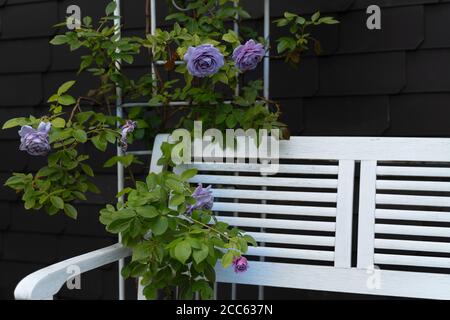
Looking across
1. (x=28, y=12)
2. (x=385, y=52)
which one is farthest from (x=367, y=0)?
(x=28, y=12)

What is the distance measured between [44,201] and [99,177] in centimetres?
70

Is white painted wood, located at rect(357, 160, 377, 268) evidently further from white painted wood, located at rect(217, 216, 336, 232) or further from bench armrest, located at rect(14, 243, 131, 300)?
bench armrest, located at rect(14, 243, 131, 300)

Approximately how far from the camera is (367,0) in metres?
1.80

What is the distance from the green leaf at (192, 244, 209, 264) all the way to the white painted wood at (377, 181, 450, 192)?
48 centimetres

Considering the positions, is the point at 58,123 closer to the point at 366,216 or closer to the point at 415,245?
the point at 366,216

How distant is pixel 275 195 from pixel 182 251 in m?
0.38

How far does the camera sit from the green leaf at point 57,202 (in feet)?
4.84

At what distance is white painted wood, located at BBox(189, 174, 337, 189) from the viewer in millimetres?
1463

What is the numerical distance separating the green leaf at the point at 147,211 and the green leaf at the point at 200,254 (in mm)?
128

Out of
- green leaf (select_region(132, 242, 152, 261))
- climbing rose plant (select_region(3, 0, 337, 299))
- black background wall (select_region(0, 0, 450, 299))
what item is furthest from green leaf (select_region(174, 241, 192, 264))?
black background wall (select_region(0, 0, 450, 299))

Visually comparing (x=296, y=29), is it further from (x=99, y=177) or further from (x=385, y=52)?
(x=99, y=177)

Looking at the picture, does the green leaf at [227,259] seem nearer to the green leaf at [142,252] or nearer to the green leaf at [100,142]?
the green leaf at [142,252]

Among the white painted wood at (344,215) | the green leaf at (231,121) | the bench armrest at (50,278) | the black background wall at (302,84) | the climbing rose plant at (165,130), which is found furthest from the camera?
the black background wall at (302,84)

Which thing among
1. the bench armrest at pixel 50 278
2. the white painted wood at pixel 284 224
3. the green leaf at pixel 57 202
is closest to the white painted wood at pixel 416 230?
the white painted wood at pixel 284 224
